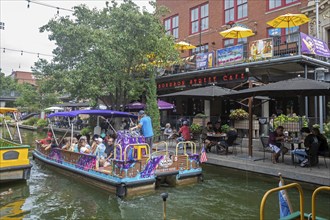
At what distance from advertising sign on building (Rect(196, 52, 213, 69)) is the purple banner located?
5.42 meters

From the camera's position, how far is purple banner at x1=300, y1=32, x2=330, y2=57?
13.8 m

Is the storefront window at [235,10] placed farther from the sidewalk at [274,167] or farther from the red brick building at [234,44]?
the sidewalk at [274,167]

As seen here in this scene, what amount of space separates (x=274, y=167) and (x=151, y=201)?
14.6 feet

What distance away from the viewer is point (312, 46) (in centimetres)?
1427

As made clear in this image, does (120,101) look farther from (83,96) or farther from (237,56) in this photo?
(237,56)

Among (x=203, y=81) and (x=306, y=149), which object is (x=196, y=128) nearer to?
(x=203, y=81)

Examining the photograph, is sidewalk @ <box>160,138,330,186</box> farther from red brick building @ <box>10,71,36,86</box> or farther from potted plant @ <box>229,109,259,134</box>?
red brick building @ <box>10,71,36,86</box>

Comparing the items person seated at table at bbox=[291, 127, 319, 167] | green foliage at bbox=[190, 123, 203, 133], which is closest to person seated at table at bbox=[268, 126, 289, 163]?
person seated at table at bbox=[291, 127, 319, 167]

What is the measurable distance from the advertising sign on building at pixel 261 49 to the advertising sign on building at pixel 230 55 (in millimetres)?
675

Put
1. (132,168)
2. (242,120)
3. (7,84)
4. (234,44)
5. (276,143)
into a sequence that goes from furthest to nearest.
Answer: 1. (7,84)
2. (234,44)
3. (242,120)
4. (276,143)
5. (132,168)

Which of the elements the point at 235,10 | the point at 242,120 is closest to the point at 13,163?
the point at 242,120

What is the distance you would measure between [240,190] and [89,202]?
428 centimetres

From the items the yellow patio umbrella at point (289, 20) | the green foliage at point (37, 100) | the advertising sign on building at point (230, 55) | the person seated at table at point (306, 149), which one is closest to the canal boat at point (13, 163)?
the person seated at table at point (306, 149)

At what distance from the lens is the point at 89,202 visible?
25.6 ft
